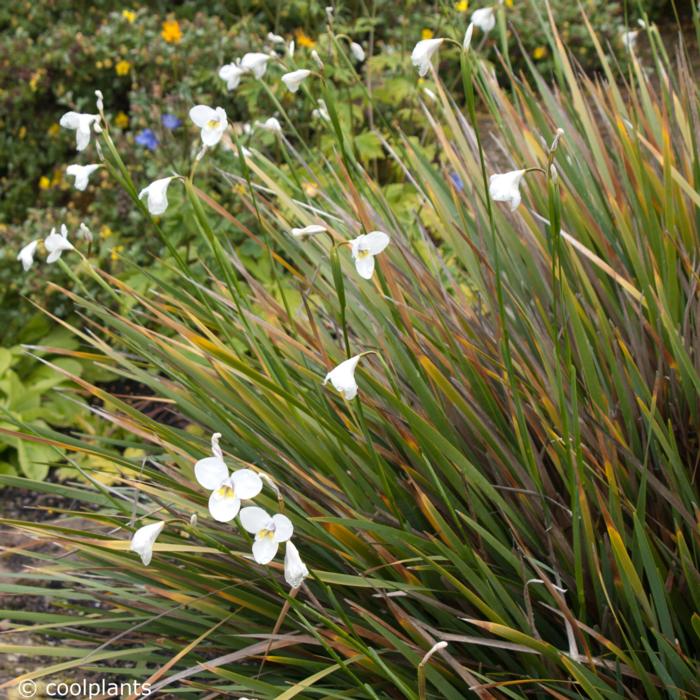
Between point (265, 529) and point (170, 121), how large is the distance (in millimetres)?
2762

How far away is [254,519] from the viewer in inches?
47.5

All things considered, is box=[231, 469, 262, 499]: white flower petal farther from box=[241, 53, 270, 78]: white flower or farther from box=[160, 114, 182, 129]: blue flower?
box=[160, 114, 182, 129]: blue flower

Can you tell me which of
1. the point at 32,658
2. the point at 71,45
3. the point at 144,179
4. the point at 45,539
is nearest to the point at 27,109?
the point at 71,45

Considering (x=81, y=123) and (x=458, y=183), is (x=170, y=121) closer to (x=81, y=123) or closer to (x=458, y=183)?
(x=458, y=183)

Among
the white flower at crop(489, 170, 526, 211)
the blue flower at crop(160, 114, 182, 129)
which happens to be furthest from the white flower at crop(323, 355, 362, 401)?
the blue flower at crop(160, 114, 182, 129)

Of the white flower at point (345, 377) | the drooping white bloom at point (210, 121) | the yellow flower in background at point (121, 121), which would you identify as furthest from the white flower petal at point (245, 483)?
the yellow flower in background at point (121, 121)

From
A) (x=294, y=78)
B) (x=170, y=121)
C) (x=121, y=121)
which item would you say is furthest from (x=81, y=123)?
(x=121, y=121)

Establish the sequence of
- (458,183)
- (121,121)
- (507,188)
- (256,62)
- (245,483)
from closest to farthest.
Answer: (245,483)
(507,188)
(256,62)
(458,183)
(121,121)

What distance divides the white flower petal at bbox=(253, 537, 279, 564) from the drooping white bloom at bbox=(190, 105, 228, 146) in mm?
702

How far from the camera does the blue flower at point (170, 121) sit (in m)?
3.65

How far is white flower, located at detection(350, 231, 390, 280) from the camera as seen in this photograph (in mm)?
1344

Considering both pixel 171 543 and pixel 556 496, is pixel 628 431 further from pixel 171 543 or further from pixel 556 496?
pixel 171 543

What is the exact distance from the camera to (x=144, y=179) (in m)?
3.93

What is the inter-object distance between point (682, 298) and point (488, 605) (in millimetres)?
790
